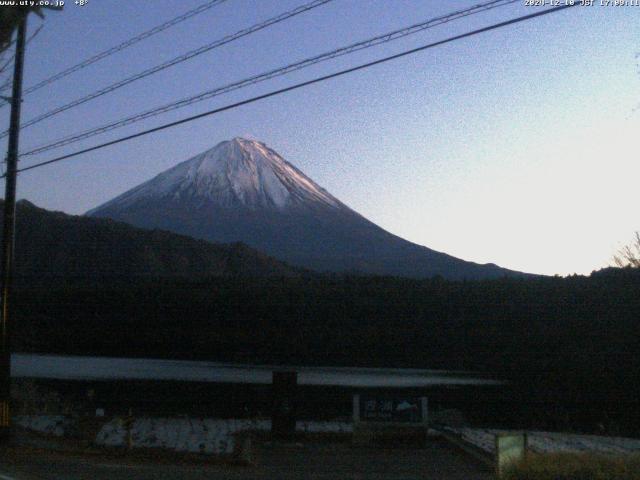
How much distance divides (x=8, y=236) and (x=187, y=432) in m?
6.66

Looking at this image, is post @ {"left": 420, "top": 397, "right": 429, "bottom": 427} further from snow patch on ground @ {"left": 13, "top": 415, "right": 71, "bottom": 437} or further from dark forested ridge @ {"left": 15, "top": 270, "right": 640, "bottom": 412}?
dark forested ridge @ {"left": 15, "top": 270, "right": 640, "bottom": 412}

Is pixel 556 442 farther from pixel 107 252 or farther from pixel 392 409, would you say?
pixel 107 252

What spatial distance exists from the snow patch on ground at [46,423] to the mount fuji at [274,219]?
72.6 m

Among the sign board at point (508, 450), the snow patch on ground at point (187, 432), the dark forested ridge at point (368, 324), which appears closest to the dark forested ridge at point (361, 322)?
the dark forested ridge at point (368, 324)

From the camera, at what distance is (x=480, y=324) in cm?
5825

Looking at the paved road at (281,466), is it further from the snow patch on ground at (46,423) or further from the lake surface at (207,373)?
the lake surface at (207,373)

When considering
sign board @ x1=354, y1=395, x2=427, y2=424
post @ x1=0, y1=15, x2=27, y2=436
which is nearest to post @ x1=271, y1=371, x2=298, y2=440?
sign board @ x1=354, y1=395, x2=427, y2=424

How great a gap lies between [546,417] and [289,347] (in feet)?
72.8

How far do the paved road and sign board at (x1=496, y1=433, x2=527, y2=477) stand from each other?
4.25 m

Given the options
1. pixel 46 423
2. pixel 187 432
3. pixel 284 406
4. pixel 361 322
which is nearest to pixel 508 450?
pixel 284 406

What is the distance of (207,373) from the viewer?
4256cm

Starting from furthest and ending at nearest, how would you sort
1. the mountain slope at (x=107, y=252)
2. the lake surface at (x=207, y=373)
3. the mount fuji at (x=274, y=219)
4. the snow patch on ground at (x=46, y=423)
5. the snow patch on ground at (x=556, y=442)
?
the mount fuji at (x=274, y=219), the mountain slope at (x=107, y=252), the lake surface at (x=207, y=373), the snow patch on ground at (x=46, y=423), the snow patch on ground at (x=556, y=442)

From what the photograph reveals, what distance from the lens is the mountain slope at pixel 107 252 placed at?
7312 cm

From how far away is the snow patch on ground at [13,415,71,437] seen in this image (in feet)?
71.8
